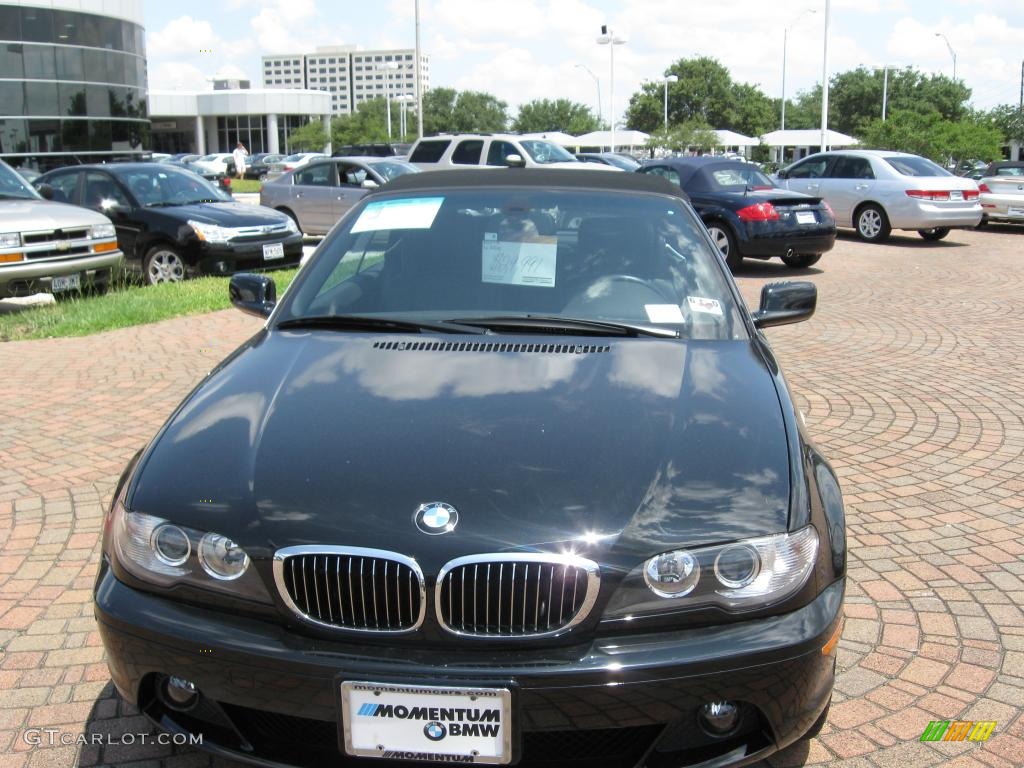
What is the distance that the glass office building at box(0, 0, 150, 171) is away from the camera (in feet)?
112

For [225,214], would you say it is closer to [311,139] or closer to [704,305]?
[704,305]

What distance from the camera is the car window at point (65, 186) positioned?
12445mm

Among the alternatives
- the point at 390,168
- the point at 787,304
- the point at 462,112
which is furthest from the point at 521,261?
the point at 462,112

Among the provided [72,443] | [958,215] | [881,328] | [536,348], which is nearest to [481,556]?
[536,348]

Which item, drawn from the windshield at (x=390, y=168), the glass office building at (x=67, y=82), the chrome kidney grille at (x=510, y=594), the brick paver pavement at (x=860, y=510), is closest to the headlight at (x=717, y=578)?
the chrome kidney grille at (x=510, y=594)

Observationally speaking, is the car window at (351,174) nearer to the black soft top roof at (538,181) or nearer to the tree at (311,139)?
the black soft top roof at (538,181)

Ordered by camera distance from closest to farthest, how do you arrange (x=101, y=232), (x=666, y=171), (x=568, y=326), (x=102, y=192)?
(x=568, y=326), (x=101, y=232), (x=102, y=192), (x=666, y=171)

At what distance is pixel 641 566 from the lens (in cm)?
231

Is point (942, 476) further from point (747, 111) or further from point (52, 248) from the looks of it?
point (747, 111)

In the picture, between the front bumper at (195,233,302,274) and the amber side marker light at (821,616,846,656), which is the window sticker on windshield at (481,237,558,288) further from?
the front bumper at (195,233,302,274)

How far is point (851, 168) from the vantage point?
56.8 feet

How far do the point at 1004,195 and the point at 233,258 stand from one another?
1470 centimetres

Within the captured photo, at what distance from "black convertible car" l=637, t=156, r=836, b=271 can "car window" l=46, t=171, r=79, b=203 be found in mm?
7456

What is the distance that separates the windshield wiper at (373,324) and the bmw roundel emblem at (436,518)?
1.14 meters
